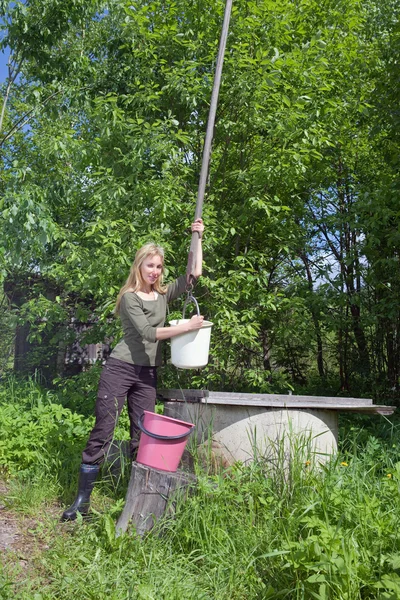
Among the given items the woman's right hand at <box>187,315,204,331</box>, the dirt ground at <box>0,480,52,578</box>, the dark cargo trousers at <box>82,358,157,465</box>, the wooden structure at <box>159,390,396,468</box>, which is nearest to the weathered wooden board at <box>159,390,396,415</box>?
the wooden structure at <box>159,390,396,468</box>

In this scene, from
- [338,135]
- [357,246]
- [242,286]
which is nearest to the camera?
[242,286]

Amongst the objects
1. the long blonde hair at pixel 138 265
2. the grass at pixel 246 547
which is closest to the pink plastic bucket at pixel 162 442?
the grass at pixel 246 547

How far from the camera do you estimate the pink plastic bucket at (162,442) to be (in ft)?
10.3

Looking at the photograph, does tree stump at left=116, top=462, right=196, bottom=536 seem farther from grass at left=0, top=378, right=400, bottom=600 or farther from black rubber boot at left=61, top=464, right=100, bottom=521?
black rubber boot at left=61, top=464, right=100, bottom=521

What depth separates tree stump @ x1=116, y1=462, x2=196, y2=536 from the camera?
3.02 m

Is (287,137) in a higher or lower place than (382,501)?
higher

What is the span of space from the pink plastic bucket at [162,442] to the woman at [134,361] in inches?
12.2

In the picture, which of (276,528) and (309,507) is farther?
(276,528)

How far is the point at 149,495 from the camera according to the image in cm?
A: 305

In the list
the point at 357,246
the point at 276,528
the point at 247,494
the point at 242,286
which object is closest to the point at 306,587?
the point at 276,528

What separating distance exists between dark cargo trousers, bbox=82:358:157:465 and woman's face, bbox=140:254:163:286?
0.53 m

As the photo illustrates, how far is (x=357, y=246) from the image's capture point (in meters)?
5.89

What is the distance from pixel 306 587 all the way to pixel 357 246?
4.20m

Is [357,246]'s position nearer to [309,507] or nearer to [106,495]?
[106,495]
